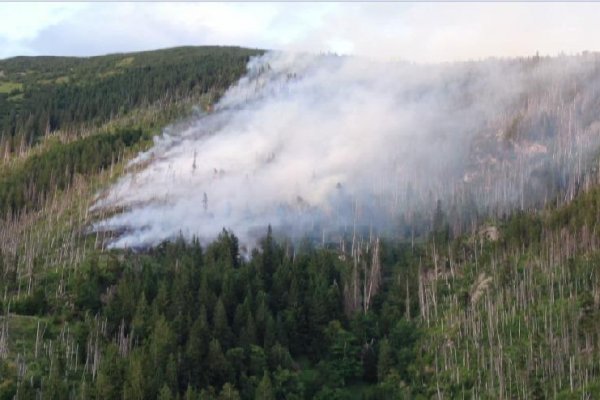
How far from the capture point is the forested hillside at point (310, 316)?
114m

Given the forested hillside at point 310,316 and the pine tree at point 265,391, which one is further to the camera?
the forested hillside at point 310,316

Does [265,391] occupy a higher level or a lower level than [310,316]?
lower

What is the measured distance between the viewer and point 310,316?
144625mm

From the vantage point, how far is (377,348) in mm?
137625

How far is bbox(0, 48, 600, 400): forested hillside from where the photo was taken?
373 ft

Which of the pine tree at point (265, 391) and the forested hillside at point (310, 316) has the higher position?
the forested hillside at point (310, 316)

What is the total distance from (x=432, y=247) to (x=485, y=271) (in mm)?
21410

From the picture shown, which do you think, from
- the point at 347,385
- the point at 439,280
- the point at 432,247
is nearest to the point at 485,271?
the point at 439,280

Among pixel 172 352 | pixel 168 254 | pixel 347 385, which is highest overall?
pixel 168 254

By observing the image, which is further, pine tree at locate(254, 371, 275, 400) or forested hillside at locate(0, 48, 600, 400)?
forested hillside at locate(0, 48, 600, 400)

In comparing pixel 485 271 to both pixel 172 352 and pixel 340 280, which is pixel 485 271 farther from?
pixel 172 352

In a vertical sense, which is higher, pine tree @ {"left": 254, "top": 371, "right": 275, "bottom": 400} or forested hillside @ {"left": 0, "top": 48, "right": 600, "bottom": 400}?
forested hillside @ {"left": 0, "top": 48, "right": 600, "bottom": 400}

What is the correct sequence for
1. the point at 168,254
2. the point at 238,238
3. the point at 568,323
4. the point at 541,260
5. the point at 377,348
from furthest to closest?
1. the point at 238,238
2. the point at 168,254
3. the point at 541,260
4. the point at 377,348
5. the point at 568,323

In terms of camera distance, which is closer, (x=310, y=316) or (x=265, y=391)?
(x=265, y=391)
